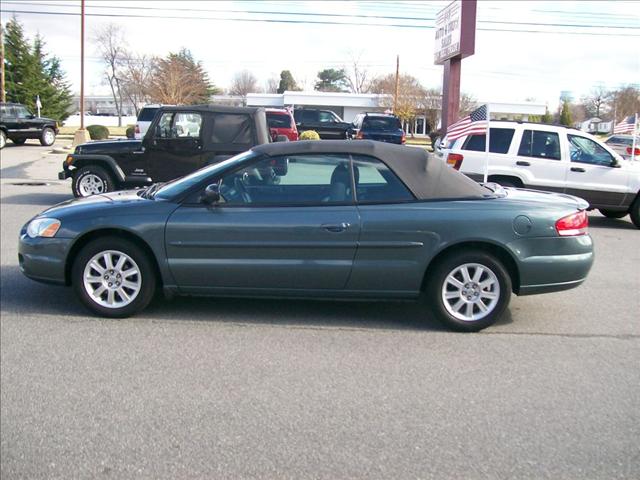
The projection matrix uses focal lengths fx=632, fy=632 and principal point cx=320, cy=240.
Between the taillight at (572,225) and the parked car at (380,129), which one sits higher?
the parked car at (380,129)

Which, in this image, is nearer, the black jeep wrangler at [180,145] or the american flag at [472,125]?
the american flag at [472,125]

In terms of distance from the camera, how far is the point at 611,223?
12.2 metres

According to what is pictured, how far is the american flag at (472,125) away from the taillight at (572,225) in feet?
15.8

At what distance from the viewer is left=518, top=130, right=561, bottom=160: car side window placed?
1133 cm

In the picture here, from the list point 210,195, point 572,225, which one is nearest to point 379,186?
point 210,195

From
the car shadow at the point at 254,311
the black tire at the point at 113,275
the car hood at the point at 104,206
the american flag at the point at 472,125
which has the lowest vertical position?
the car shadow at the point at 254,311

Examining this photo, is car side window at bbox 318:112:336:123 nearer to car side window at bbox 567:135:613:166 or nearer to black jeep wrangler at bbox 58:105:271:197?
black jeep wrangler at bbox 58:105:271:197

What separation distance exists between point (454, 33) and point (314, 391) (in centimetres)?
1653

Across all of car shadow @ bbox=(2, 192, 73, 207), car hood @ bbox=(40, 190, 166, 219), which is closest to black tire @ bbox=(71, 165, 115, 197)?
car shadow @ bbox=(2, 192, 73, 207)

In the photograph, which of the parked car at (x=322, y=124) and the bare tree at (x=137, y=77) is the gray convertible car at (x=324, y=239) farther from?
the bare tree at (x=137, y=77)

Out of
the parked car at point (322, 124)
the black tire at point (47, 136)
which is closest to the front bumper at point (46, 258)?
the parked car at point (322, 124)

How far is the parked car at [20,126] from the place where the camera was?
2816 cm

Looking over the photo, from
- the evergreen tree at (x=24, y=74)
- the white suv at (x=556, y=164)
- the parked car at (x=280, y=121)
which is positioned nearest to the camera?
the white suv at (x=556, y=164)

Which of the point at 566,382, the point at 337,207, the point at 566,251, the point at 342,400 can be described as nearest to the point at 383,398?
the point at 342,400
